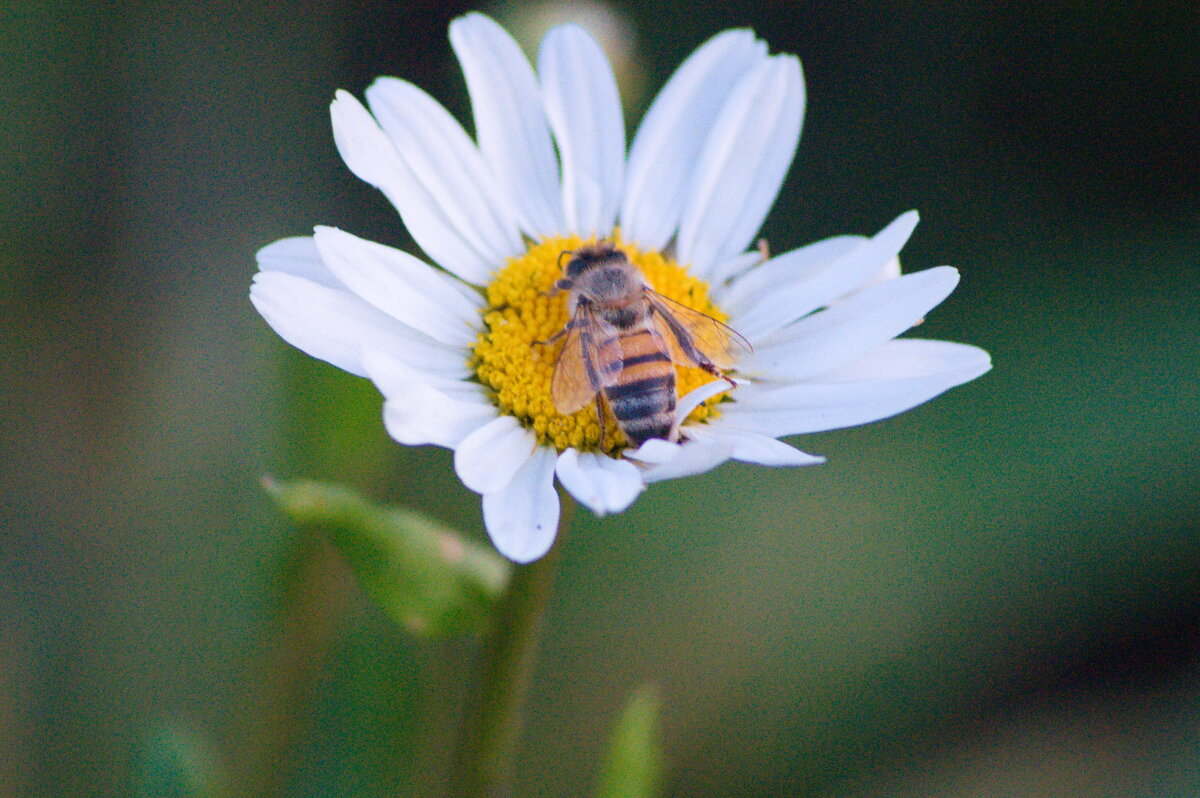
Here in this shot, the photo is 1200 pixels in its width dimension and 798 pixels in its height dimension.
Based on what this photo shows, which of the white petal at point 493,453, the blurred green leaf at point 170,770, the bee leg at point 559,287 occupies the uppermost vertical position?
the bee leg at point 559,287

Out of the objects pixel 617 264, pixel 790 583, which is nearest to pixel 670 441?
pixel 617 264

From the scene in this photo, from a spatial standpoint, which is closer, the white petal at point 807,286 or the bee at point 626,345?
the bee at point 626,345

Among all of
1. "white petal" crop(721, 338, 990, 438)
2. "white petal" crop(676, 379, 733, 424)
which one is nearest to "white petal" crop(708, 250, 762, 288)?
"white petal" crop(721, 338, 990, 438)

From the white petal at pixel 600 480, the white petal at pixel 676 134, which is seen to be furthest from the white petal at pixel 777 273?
the white petal at pixel 600 480

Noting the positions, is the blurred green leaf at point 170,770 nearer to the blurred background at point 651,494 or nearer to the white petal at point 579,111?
the blurred background at point 651,494

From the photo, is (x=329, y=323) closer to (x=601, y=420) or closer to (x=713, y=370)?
(x=601, y=420)
